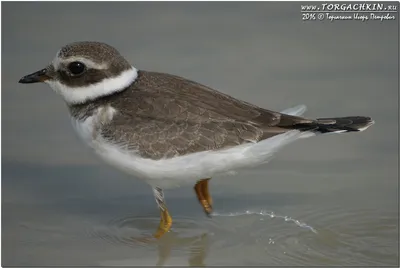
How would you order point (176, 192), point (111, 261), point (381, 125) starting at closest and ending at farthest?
1. point (111, 261)
2. point (176, 192)
3. point (381, 125)

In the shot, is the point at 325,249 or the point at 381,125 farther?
the point at 381,125

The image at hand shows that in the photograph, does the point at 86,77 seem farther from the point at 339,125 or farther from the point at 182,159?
the point at 339,125

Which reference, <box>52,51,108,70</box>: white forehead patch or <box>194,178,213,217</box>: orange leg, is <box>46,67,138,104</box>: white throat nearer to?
<box>52,51,108,70</box>: white forehead patch

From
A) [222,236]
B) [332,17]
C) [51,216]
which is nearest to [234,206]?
[222,236]

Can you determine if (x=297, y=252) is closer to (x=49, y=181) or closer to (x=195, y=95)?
(x=195, y=95)

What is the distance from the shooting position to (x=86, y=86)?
262 inches

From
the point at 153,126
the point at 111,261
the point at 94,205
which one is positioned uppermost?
the point at 153,126

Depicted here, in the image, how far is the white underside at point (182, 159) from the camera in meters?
6.47

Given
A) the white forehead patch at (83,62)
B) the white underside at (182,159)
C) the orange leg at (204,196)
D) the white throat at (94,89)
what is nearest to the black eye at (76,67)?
the white forehead patch at (83,62)

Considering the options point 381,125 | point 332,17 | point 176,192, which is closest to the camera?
point 176,192

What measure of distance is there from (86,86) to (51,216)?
1395 millimetres

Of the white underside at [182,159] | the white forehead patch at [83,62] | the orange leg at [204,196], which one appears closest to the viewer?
the white underside at [182,159]

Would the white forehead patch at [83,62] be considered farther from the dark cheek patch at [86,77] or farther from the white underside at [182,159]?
the white underside at [182,159]

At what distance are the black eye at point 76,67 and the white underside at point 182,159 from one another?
1.34 ft
